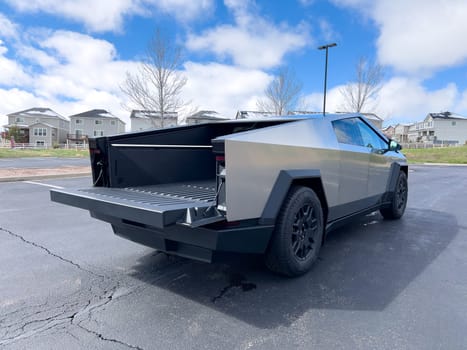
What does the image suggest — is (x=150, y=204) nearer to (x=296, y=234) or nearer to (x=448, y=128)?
(x=296, y=234)

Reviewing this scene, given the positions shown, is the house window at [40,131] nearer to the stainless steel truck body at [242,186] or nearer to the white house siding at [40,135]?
the white house siding at [40,135]

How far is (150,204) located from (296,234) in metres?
1.38

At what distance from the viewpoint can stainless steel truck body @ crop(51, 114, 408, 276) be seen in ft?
7.50

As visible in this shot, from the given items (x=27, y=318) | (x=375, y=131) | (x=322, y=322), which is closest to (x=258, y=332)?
(x=322, y=322)

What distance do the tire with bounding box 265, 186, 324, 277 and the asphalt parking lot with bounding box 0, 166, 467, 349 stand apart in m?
0.18

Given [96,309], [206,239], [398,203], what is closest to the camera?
[206,239]

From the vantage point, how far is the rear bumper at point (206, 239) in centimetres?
228

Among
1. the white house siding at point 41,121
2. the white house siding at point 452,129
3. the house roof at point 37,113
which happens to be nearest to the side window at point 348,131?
the white house siding at point 41,121

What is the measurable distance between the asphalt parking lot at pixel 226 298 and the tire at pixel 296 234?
0.58ft

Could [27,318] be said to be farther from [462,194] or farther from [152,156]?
[462,194]

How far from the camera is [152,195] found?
3078 mm

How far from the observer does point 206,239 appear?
7.49 feet

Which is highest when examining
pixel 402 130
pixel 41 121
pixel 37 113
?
pixel 402 130

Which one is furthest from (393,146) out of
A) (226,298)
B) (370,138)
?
(226,298)
